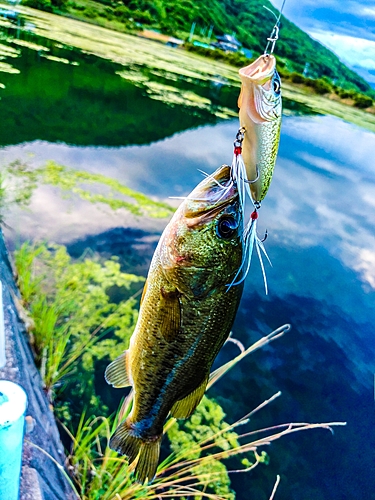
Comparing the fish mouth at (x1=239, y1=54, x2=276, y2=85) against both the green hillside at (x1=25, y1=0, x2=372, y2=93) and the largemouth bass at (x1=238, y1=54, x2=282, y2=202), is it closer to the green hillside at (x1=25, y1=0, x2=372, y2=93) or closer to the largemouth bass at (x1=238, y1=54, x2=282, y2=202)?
the largemouth bass at (x1=238, y1=54, x2=282, y2=202)

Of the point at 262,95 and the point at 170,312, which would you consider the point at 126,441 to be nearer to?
the point at 170,312

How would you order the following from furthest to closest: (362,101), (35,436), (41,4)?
(362,101) < (41,4) < (35,436)

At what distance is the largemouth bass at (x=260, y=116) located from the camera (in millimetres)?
968

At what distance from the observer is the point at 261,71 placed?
1.00m

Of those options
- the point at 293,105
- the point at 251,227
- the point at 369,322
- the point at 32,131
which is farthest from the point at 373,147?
the point at 251,227

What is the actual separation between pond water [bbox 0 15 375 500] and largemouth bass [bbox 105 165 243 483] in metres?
2.99

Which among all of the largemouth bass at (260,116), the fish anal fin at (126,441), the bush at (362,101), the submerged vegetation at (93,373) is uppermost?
the bush at (362,101)

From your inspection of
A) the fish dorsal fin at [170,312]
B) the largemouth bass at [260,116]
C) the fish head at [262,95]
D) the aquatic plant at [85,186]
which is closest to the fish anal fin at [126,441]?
the fish dorsal fin at [170,312]

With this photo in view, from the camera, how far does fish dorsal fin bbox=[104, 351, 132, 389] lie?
154cm

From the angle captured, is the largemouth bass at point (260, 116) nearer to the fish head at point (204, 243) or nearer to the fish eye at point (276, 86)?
the fish eye at point (276, 86)

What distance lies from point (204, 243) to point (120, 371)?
2.12ft

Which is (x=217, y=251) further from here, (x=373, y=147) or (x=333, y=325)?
(x=373, y=147)

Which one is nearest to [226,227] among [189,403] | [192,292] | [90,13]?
[192,292]

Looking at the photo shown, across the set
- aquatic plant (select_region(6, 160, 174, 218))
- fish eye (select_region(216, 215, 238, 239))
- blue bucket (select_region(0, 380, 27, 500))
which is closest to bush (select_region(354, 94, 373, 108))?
aquatic plant (select_region(6, 160, 174, 218))
